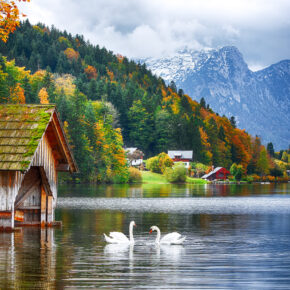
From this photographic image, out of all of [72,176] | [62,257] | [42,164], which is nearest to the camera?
[62,257]

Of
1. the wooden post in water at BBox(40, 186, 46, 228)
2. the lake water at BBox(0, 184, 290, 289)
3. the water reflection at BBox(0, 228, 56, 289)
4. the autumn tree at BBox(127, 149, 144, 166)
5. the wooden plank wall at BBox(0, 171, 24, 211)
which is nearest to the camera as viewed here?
the water reflection at BBox(0, 228, 56, 289)

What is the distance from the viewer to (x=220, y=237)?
32.6m

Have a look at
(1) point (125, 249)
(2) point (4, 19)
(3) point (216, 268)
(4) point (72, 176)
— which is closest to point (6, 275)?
(3) point (216, 268)

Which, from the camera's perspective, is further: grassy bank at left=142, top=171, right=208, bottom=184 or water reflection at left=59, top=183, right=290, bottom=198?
grassy bank at left=142, top=171, right=208, bottom=184

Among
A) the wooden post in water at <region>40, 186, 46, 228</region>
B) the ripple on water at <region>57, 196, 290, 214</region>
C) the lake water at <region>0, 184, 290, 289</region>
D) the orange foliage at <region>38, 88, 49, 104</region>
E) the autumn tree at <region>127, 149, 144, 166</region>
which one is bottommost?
the lake water at <region>0, 184, 290, 289</region>

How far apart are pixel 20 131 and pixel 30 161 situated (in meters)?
2.05

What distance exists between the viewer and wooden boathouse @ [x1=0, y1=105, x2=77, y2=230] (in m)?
27.7

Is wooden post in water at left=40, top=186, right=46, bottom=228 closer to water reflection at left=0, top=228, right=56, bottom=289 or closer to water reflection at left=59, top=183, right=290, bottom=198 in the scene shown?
water reflection at left=0, top=228, right=56, bottom=289

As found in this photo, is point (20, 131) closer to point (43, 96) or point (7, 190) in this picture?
point (7, 190)

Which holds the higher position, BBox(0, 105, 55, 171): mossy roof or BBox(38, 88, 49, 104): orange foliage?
BBox(38, 88, 49, 104): orange foliage

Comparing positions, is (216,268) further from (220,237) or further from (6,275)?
(220,237)

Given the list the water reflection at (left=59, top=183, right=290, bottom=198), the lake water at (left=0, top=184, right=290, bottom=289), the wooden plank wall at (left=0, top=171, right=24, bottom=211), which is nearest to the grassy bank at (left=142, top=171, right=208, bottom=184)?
the water reflection at (left=59, top=183, right=290, bottom=198)

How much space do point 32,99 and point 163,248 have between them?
417 feet

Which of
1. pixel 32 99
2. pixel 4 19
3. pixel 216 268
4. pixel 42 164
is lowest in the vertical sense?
pixel 216 268
